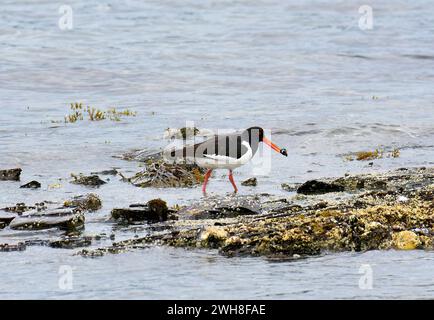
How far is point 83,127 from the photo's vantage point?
22.6 m

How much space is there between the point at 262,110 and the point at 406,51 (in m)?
13.2

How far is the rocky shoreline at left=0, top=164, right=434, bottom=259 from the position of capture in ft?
36.0

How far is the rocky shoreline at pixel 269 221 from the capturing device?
11.0m

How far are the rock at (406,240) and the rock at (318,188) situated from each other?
3290 millimetres

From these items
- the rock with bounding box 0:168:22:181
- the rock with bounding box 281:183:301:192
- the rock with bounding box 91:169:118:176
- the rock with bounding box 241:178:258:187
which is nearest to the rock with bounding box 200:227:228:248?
the rock with bounding box 281:183:301:192

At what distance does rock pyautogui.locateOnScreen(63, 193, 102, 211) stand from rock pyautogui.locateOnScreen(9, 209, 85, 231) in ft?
3.31

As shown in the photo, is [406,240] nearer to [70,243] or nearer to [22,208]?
[70,243]

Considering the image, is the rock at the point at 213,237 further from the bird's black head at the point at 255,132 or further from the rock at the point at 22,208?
the bird's black head at the point at 255,132

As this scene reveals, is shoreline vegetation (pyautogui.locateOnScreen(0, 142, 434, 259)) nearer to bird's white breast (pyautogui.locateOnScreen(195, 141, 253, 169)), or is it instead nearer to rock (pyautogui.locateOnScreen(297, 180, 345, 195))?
rock (pyautogui.locateOnScreen(297, 180, 345, 195))

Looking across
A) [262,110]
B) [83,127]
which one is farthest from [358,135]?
[83,127]

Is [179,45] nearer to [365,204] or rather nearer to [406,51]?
[406,51]

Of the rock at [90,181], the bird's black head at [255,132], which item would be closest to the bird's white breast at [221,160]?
the bird's black head at [255,132]

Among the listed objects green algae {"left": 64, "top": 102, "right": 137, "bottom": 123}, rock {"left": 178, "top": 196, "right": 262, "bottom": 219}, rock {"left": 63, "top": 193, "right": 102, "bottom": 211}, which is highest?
green algae {"left": 64, "top": 102, "right": 137, "bottom": 123}

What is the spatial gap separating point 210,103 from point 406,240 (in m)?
16.0
